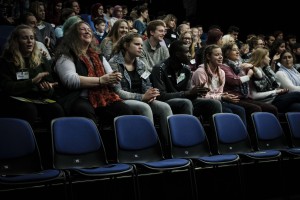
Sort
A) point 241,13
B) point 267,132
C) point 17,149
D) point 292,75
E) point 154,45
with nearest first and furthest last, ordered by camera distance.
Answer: point 17,149 → point 267,132 → point 154,45 → point 292,75 → point 241,13

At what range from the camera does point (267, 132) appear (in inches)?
179

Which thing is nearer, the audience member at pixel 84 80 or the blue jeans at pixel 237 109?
the audience member at pixel 84 80

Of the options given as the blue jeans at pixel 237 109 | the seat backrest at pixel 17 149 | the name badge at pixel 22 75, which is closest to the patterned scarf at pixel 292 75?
the blue jeans at pixel 237 109

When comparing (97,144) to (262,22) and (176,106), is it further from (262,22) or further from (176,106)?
(262,22)

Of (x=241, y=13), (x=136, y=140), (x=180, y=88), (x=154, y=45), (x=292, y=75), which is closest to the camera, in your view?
(x=136, y=140)

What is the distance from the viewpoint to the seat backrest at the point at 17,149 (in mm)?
2918

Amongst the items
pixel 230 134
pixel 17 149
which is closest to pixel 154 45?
pixel 230 134

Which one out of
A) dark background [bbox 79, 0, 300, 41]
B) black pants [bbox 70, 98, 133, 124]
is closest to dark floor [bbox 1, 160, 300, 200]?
black pants [bbox 70, 98, 133, 124]

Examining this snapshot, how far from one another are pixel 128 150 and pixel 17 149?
2.99ft

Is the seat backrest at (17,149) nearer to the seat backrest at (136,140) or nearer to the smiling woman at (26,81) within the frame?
the smiling woman at (26,81)

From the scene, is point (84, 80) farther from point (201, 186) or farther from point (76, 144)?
point (201, 186)

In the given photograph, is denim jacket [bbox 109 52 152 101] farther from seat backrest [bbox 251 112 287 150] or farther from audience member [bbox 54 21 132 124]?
seat backrest [bbox 251 112 287 150]

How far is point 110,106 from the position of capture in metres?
3.77

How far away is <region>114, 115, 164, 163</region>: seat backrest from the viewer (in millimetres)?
3461
